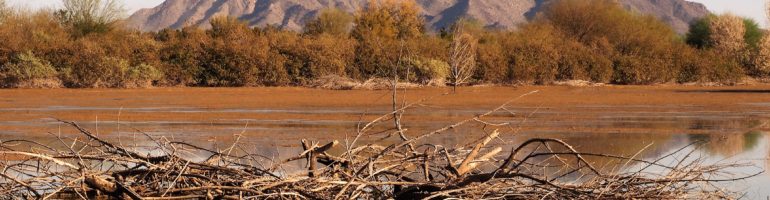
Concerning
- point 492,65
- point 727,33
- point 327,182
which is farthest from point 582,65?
point 327,182

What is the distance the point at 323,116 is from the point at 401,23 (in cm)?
3498

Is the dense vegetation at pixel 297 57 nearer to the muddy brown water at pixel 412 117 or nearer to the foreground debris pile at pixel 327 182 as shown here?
the muddy brown water at pixel 412 117

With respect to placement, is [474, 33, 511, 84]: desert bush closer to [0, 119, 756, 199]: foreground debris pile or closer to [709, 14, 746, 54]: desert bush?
[709, 14, 746, 54]: desert bush

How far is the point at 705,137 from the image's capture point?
1577 cm

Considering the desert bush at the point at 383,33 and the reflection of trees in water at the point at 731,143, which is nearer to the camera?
the reflection of trees in water at the point at 731,143

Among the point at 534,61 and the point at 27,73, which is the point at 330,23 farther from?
the point at 27,73

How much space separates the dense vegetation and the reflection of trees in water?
1705 cm

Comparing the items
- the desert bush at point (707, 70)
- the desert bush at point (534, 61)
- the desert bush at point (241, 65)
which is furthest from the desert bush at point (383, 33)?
the desert bush at point (707, 70)

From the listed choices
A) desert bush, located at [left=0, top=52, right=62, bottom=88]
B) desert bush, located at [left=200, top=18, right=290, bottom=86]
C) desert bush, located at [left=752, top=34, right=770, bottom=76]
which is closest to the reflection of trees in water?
desert bush, located at [left=752, top=34, right=770, bottom=76]

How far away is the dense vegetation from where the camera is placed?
35.5 metres

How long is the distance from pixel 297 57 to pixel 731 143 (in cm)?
2479

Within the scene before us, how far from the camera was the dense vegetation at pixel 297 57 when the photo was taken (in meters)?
35.5

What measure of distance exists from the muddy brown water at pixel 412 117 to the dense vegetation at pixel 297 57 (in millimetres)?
2225

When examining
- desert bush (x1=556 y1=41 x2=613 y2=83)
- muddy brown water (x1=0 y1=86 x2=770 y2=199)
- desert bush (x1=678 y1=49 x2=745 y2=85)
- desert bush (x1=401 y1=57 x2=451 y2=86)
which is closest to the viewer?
muddy brown water (x1=0 y1=86 x2=770 y2=199)
